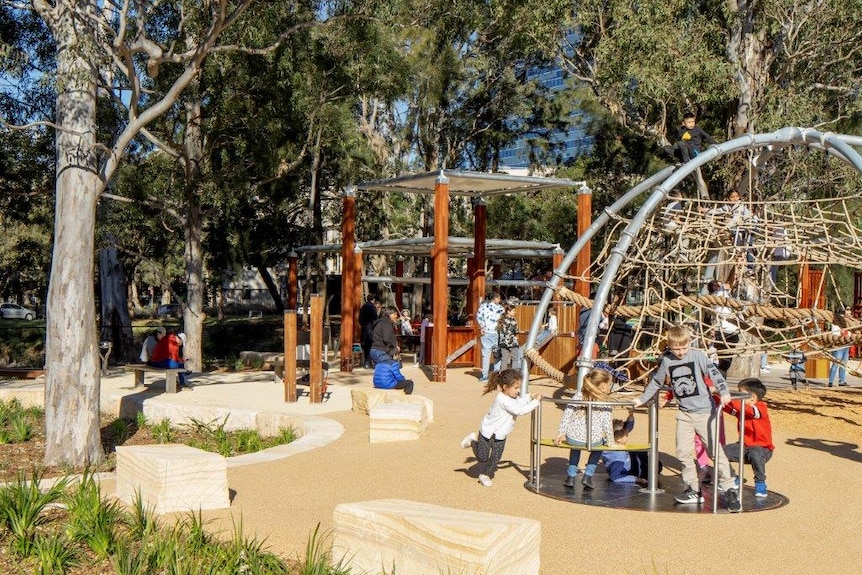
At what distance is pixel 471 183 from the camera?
19.9 m

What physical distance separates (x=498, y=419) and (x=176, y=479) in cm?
285

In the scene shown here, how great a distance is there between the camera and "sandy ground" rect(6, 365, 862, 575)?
6.45 meters

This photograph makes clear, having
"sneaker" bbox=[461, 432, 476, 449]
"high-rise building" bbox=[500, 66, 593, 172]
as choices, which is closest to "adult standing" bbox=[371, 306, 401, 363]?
"sneaker" bbox=[461, 432, 476, 449]

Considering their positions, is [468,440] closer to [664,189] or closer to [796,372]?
[664,189]

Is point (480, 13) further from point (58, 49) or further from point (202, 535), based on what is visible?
point (202, 535)

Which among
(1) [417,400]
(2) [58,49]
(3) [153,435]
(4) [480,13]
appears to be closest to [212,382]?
(3) [153,435]

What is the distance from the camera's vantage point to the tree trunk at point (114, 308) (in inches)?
1012

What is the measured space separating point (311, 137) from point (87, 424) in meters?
15.6

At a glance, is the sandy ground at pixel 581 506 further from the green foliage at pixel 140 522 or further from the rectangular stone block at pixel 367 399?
the green foliage at pixel 140 522

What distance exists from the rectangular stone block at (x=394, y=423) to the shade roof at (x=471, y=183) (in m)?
7.76

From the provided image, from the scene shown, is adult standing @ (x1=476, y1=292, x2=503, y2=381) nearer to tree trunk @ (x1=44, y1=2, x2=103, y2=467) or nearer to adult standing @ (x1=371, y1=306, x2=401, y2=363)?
adult standing @ (x1=371, y1=306, x2=401, y2=363)

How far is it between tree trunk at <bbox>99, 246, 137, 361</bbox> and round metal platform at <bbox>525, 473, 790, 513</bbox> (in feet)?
62.0

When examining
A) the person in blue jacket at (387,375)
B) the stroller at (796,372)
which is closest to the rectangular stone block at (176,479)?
the person in blue jacket at (387,375)

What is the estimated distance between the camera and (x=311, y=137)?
84.7 ft
